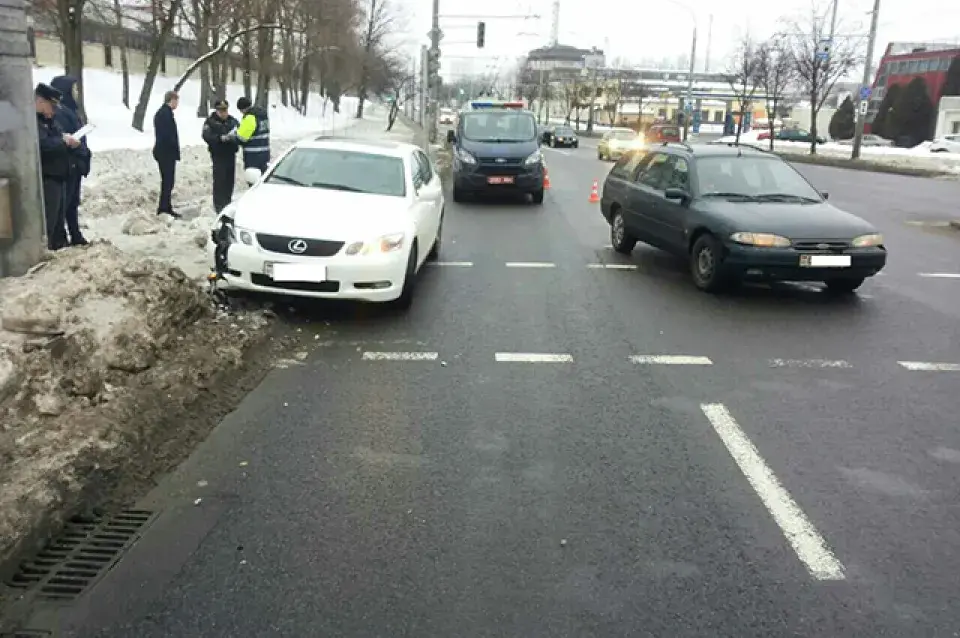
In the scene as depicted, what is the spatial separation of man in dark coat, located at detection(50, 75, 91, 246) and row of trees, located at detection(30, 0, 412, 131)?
12.6 meters

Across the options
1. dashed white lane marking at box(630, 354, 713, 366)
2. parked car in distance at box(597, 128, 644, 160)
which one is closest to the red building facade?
parked car in distance at box(597, 128, 644, 160)

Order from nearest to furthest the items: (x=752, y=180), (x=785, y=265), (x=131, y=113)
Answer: (x=785, y=265), (x=752, y=180), (x=131, y=113)

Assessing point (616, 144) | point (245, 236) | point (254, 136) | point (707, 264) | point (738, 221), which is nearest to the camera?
point (245, 236)

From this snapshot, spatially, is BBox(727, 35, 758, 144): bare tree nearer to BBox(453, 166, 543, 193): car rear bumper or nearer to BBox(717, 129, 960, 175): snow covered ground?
BBox(717, 129, 960, 175): snow covered ground

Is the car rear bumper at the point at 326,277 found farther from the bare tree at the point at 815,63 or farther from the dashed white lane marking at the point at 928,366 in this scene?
the bare tree at the point at 815,63

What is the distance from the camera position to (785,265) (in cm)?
863

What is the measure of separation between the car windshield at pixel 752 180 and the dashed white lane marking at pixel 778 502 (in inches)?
196

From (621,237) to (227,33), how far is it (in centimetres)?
2976

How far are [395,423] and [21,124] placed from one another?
365 centimetres

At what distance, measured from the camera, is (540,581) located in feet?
11.5

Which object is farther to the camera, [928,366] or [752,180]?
[752,180]

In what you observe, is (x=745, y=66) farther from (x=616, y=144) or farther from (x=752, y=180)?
(x=752, y=180)

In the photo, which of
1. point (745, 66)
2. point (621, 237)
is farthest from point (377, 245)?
point (745, 66)

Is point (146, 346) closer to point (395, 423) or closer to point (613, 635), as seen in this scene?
point (395, 423)
